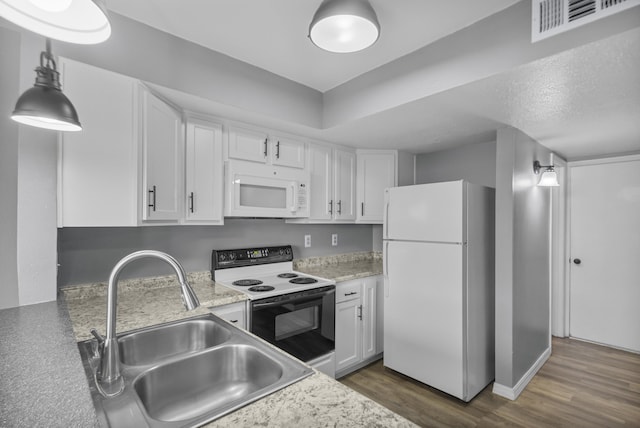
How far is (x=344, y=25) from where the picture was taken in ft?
4.47

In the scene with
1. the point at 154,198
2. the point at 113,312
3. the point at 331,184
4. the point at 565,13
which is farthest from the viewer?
the point at 331,184

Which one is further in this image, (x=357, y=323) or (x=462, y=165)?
(x=462, y=165)

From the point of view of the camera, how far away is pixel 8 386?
78cm

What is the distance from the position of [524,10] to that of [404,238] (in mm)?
1695

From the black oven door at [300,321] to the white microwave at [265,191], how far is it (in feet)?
2.32

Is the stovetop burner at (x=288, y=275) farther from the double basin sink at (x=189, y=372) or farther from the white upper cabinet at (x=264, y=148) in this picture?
the double basin sink at (x=189, y=372)

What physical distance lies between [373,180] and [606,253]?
2664 mm

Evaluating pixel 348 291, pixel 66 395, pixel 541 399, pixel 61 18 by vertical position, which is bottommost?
pixel 541 399

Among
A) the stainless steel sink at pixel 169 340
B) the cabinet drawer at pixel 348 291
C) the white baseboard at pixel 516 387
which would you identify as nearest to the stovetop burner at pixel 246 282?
the cabinet drawer at pixel 348 291

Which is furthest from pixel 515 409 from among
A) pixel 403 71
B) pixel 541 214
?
pixel 403 71

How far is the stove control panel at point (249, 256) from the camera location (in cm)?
251

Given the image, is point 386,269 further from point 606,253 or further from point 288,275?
point 606,253

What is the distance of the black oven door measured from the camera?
2.12m

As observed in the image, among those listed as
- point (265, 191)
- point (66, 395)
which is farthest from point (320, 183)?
point (66, 395)
